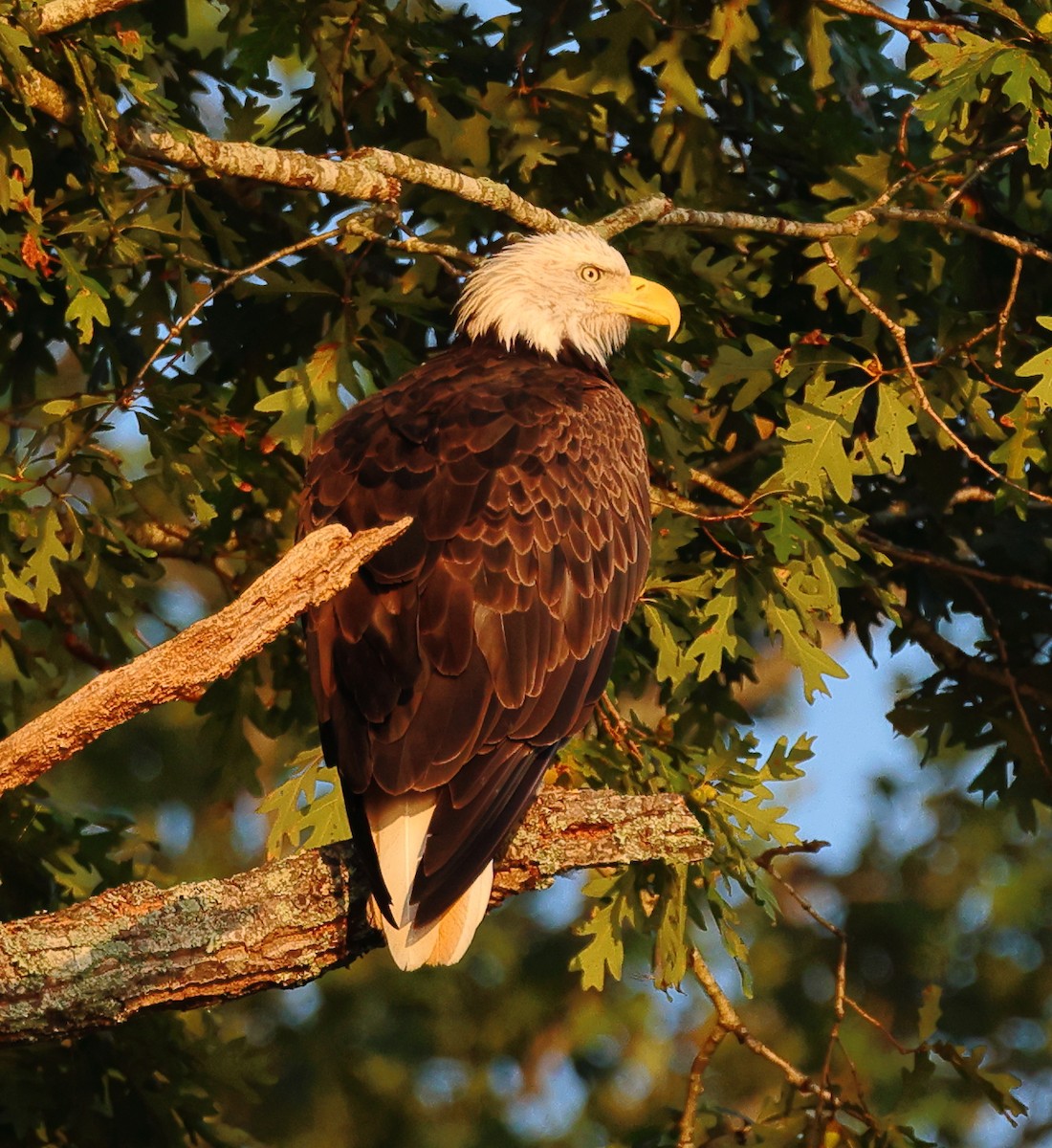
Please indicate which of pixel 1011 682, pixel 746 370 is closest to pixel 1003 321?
pixel 746 370

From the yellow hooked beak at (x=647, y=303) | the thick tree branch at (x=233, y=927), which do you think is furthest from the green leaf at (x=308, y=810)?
the yellow hooked beak at (x=647, y=303)

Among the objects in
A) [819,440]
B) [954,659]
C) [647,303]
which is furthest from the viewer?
[954,659]

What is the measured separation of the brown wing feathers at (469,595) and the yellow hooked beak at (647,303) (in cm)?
49

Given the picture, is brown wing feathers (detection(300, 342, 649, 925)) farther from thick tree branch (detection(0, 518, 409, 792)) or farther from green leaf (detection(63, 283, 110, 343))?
thick tree branch (detection(0, 518, 409, 792))

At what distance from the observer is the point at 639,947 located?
11.3m

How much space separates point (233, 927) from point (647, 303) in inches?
109

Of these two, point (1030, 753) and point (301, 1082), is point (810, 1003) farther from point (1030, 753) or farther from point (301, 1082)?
point (1030, 753)

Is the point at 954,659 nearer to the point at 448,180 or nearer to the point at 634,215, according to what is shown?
the point at 634,215

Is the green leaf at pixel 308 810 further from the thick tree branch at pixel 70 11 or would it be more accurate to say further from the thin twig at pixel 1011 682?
the thin twig at pixel 1011 682

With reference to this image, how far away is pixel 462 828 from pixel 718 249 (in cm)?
275

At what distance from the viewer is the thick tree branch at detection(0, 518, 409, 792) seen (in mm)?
3549

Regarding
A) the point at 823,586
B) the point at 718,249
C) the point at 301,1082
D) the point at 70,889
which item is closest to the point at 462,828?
the point at 823,586

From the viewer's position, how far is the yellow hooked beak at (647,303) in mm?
5777

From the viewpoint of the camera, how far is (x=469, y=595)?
4691 millimetres
